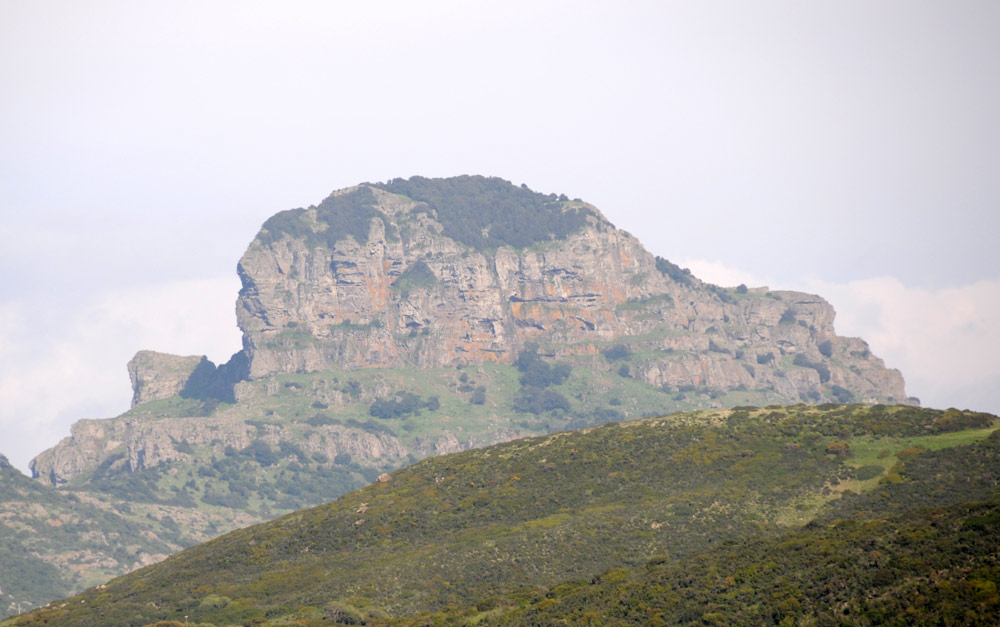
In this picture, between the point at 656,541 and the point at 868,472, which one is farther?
the point at 868,472

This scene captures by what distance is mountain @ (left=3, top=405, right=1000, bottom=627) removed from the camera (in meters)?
97.1

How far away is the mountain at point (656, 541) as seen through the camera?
3824 inches

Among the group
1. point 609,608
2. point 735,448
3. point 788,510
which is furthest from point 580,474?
point 609,608

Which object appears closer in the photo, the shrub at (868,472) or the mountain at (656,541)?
the mountain at (656,541)

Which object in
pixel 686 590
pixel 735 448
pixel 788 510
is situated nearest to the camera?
pixel 686 590

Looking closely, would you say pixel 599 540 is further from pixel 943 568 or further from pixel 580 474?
pixel 943 568

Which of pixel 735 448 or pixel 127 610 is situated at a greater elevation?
pixel 735 448

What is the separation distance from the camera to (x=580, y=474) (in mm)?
184125

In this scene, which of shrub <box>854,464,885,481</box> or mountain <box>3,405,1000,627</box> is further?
shrub <box>854,464,885,481</box>

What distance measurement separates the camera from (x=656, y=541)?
145 m

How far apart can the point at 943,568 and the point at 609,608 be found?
33.9 meters

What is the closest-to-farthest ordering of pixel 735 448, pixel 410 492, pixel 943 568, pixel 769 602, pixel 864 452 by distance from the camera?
pixel 943 568
pixel 769 602
pixel 864 452
pixel 735 448
pixel 410 492

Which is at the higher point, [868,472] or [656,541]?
[868,472]

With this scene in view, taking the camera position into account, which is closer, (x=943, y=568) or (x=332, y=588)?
(x=943, y=568)
